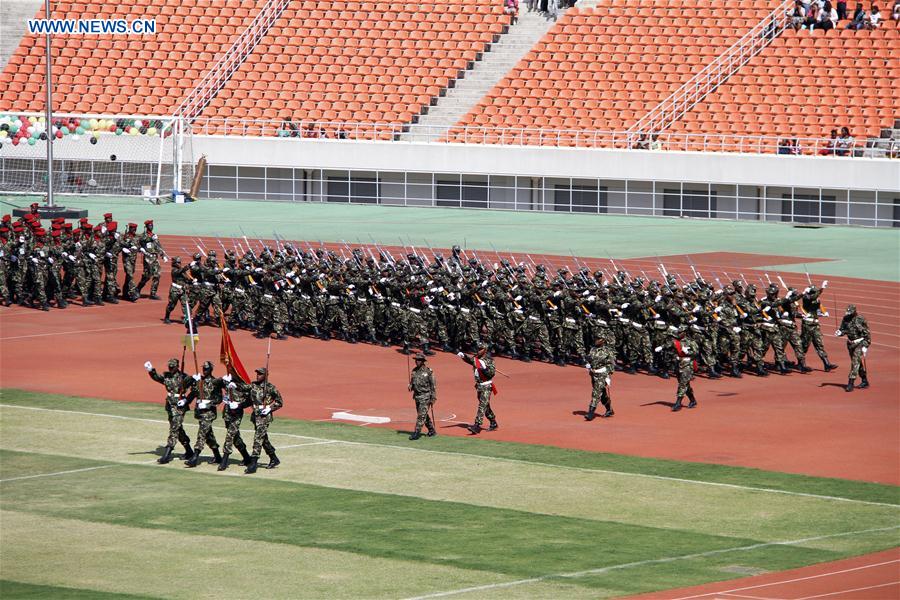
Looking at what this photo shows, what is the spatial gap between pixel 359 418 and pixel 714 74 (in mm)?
29442

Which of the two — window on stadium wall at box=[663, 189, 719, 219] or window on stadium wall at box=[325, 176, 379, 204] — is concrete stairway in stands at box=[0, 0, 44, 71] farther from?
window on stadium wall at box=[663, 189, 719, 219]

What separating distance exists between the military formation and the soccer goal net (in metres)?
14.0

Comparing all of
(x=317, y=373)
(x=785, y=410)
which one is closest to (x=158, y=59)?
(x=317, y=373)

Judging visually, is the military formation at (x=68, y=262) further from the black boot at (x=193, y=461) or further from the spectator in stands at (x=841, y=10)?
the spectator in stands at (x=841, y=10)

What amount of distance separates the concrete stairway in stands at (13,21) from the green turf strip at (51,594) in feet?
158

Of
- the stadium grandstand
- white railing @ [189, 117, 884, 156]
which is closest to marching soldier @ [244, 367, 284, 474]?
the stadium grandstand

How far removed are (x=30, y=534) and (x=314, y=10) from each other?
141 feet

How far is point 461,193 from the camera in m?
54.4

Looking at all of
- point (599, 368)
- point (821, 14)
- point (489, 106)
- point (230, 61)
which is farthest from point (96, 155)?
point (599, 368)

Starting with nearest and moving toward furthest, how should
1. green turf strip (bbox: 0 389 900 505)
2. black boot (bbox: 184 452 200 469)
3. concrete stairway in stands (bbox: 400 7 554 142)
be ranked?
green turf strip (bbox: 0 389 900 505) → black boot (bbox: 184 452 200 469) → concrete stairway in stands (bbox: 400 7 554 142)

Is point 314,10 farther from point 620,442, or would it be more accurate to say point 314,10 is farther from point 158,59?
point 620,442

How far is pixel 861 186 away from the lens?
4872 cm

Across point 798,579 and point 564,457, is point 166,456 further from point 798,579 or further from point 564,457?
point 798,579

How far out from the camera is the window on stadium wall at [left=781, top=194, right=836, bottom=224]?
164 ft
